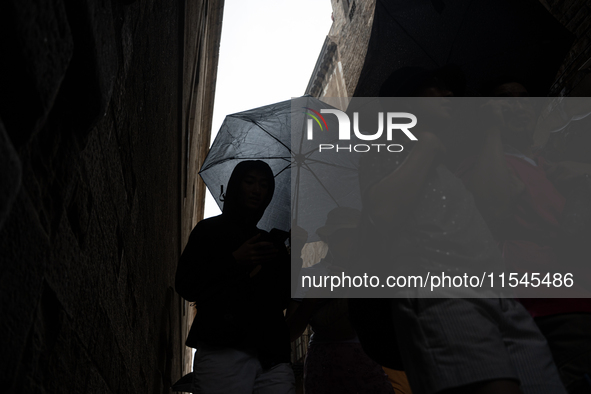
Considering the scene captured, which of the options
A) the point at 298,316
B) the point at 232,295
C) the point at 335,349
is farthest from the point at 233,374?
the point at 335,349

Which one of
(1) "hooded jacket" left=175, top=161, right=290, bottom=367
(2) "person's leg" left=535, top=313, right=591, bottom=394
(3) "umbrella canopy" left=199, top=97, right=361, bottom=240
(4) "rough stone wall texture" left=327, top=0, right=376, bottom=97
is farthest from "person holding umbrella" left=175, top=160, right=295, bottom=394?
(4) "rough stone wall texture" left=327, top=0, right=376, bottom=97

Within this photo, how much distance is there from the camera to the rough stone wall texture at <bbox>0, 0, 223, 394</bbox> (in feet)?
1.94

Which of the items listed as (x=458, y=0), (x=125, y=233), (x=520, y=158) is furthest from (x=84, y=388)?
(x=458, y=0)

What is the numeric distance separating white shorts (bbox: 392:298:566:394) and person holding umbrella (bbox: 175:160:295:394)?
114cm

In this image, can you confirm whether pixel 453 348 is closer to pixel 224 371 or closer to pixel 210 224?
pixel 224 371

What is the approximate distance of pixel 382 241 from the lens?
120 cm

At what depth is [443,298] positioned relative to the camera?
104cm

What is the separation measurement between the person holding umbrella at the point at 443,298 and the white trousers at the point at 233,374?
1140 mm

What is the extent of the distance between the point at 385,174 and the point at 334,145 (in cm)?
379

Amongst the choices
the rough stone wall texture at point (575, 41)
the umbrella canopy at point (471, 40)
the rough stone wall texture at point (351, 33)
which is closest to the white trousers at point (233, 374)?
the umbrella canopy at point (471, 40)

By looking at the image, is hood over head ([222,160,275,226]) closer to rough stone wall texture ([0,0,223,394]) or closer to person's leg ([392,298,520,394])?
rough stone wall texture ([0,0,223,394])

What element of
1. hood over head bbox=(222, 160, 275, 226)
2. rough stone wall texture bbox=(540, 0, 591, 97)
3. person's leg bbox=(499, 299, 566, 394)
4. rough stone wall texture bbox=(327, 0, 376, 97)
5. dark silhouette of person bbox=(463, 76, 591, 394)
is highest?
rough stone wall texture bbox=(327, 0, 376, 97)

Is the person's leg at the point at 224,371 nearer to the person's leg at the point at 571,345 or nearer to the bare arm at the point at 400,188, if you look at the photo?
the bare arm at the point at 400,188

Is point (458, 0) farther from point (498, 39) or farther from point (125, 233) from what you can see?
point (125, 233)
